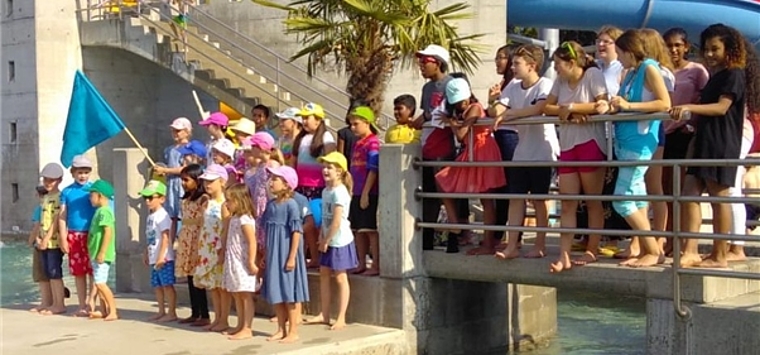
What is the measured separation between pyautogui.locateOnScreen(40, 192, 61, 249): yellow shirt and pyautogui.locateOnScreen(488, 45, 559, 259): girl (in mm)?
4461

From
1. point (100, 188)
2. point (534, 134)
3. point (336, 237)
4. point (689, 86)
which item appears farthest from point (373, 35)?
point (689, 86)

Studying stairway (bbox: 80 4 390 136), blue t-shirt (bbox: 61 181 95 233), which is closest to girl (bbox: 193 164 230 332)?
blue t-shirt (bbox: 61 181 95 233)

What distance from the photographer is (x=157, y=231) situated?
8914 millimetres

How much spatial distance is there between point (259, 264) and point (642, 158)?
327 cm

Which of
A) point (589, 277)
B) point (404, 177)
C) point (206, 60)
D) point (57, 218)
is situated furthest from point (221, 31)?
point (589, 277)

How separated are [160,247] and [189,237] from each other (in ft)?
1.32

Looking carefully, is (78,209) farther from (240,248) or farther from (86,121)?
(240,248)

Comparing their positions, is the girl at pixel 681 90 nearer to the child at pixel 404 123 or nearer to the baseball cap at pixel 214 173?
the child at pixel 404 123

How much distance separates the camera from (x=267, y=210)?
7.99 metres

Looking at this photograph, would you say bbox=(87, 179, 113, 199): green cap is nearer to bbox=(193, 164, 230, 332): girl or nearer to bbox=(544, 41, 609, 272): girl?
bbox=(193, 164, 230, 332): girl

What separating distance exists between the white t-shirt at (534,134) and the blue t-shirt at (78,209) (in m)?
4.13

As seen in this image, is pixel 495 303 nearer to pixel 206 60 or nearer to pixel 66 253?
pixel 66 253

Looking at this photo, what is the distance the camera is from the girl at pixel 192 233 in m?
8.69

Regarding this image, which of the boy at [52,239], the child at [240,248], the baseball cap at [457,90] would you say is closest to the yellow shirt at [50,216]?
the boy at [52,239]
